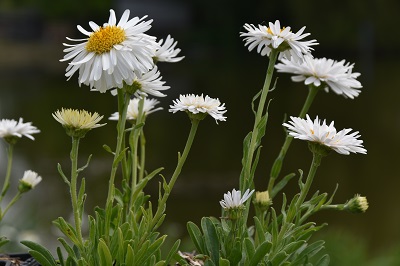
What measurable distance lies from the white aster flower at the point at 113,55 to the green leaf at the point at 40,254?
188 mm

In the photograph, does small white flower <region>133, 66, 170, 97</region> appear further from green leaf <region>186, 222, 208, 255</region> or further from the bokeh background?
the bokeh background

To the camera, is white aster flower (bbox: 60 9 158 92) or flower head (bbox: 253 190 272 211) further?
flower head (bbox: 253 190 272 211)

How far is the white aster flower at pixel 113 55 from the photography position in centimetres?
74

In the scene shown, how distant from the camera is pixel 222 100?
1065cm

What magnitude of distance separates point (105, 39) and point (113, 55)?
0.09 feet

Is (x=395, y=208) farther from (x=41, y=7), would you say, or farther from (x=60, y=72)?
(x=41, y=7)

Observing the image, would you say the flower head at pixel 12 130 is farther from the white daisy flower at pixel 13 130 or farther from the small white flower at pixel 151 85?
the small white flower at pixel 151 85

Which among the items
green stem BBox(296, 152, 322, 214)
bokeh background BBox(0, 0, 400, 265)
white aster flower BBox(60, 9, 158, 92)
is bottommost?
green stem BBox(296, 152, 322, 214)

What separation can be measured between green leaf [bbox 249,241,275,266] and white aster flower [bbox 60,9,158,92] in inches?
8.5

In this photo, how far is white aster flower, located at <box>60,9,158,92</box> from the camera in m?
0.74

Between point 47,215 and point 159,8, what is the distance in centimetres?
1975

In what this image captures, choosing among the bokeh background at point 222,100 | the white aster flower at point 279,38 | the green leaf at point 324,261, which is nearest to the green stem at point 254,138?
the white aster flower at point 279,38

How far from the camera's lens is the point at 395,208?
5242 mm

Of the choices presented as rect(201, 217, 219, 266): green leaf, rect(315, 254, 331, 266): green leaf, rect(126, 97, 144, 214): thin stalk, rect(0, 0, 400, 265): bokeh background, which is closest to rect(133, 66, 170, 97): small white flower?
rect(126, 97, 144, 214): thin stalk
